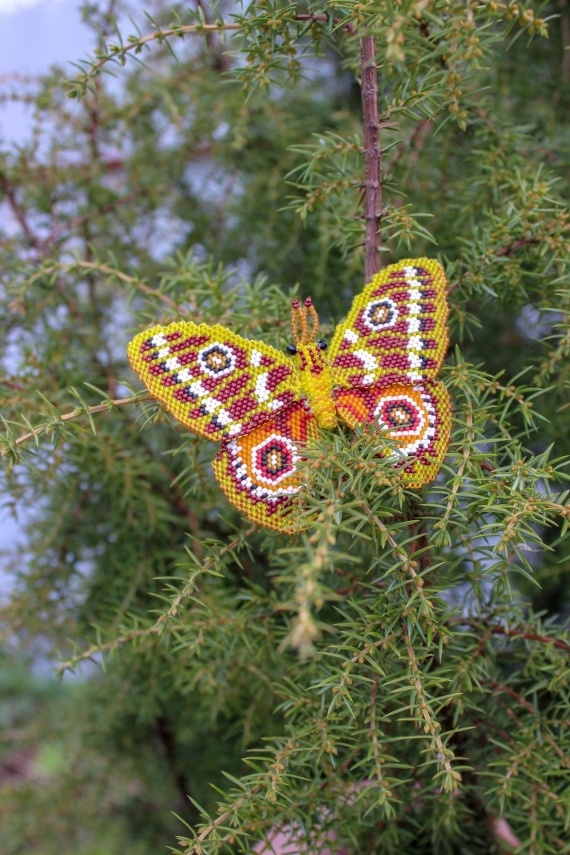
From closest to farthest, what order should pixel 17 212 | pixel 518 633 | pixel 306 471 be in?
pixel 306 471 → pixel 518 633 → pixel 17 212

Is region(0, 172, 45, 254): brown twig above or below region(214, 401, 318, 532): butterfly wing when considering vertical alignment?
above

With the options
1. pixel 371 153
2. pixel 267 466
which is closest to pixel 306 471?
pixel 267 466

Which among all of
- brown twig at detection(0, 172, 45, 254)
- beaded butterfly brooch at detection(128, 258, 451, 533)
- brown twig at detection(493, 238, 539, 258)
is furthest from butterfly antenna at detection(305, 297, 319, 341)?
brown twig at detection(0, 172, 45, 254)

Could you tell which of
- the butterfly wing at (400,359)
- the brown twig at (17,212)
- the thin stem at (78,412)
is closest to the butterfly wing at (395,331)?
the butterfly wing at (400,359)

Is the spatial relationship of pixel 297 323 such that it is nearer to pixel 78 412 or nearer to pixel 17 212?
pixel 78 412

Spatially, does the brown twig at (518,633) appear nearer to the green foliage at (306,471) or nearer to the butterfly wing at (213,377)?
the green foliage at (306,471)

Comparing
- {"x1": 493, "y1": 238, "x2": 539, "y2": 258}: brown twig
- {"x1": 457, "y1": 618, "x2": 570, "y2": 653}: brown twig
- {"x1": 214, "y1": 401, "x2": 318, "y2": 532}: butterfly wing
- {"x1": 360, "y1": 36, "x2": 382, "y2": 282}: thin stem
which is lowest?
{"x1": 457, "y1": 618, "x2": 570, "y2": 653}: brown twig

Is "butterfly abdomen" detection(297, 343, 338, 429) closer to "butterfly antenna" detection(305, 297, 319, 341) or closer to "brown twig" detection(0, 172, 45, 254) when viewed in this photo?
"butterfly antenna" detection(305, 297, 319, 341)
